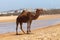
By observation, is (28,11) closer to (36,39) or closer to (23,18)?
(23,18)

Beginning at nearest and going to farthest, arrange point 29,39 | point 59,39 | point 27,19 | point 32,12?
point 59,39 → point 29,39 → point 27,19 → point 32,12

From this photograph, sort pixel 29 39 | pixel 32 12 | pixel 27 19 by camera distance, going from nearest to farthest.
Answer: pixel 29 39
pixel 27 19
pixel 32 12

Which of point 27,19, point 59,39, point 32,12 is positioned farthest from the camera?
point 32,12

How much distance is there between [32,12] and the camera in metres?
20.3

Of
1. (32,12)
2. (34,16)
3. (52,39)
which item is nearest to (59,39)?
(52,39)

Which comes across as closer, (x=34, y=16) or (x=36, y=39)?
(x=36, y=39)

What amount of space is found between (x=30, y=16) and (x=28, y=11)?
0.43 m

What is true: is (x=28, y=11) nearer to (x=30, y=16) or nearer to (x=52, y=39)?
(x=30, y=16)

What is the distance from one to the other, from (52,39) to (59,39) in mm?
413

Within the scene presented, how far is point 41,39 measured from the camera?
13.5m

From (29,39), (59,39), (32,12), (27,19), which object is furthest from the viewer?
(32,12)

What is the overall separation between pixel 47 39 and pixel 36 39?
717 mm

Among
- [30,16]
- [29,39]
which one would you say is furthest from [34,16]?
[29,39]

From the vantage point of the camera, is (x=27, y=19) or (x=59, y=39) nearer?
(x=59, y=39)
